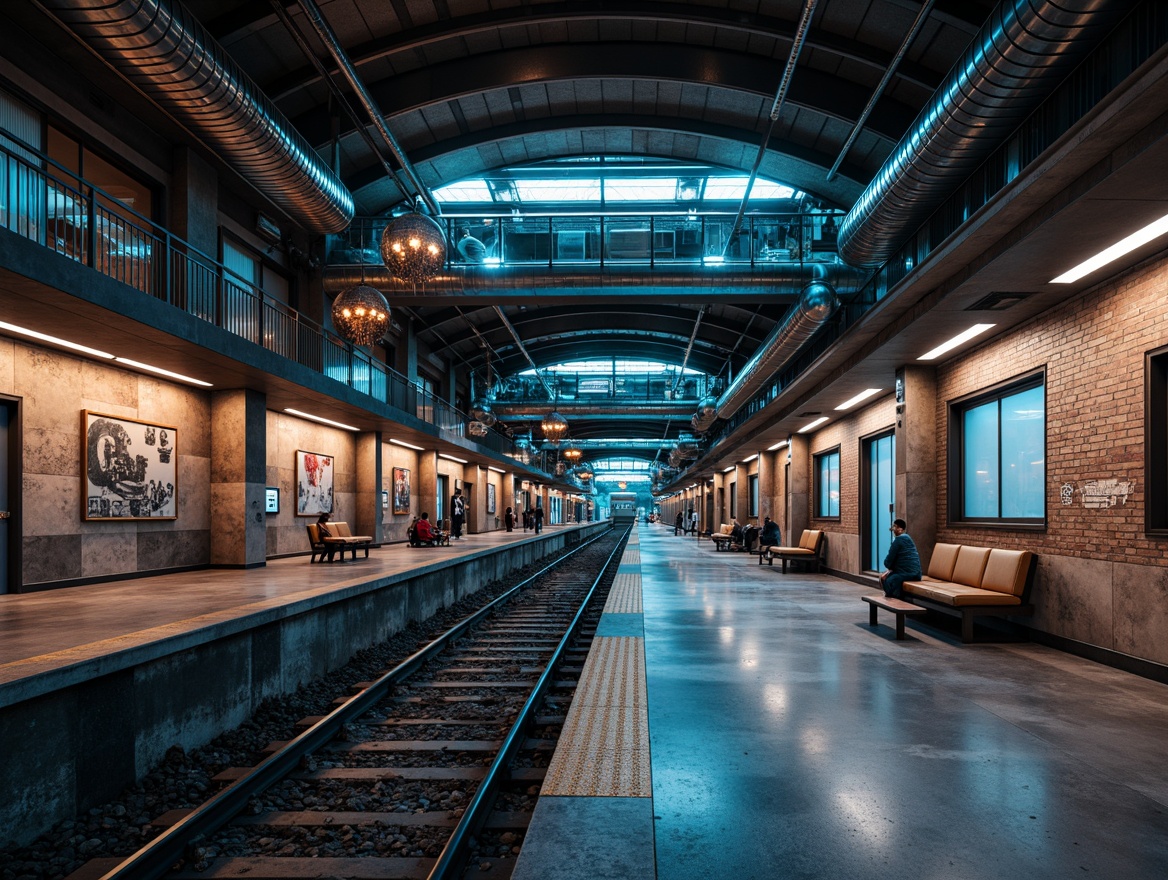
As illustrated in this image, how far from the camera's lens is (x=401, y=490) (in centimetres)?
2311

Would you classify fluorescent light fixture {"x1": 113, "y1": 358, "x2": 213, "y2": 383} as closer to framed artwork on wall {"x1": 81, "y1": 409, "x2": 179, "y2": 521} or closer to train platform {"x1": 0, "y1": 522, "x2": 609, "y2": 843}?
framed artwork on wall {"x1": 81, "y1": 409, "x2": 179, "y2": 521}

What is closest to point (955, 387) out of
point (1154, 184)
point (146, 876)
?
point (1154, 184)

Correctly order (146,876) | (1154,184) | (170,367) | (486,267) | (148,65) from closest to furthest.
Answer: (146,876)
(1154,184)
(148,65)
(170,367)
(486,267)

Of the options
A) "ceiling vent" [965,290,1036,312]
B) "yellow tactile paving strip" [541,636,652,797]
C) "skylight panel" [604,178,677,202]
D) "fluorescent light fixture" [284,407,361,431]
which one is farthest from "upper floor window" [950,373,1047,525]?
"fluorescent light fixture" [284,407,361,431]

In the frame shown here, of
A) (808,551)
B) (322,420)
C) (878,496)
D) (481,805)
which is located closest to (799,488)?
(808,551)

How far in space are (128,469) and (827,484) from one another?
52.6 feet

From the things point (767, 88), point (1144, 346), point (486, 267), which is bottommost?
point (1144, 346)

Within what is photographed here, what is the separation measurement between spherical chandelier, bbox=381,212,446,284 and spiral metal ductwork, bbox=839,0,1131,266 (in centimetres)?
466

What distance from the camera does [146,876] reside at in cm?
328

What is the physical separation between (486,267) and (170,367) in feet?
17.4

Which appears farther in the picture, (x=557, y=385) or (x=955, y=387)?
(x=557, y=385)

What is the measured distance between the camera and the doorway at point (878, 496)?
14.8 m

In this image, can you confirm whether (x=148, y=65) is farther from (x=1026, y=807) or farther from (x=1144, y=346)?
(x=1144, y=346)

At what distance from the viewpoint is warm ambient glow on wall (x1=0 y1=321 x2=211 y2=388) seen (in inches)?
339
